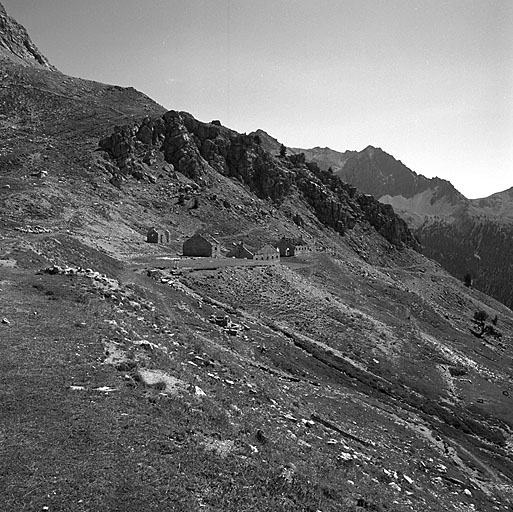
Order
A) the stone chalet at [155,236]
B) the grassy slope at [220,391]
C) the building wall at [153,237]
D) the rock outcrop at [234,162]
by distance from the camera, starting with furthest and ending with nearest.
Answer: the rock outcrop at [234,162] → the stone chalet at [155,236] → the building wall at [153,237] → the grassy slope at [220,391]

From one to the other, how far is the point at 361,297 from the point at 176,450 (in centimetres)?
7408

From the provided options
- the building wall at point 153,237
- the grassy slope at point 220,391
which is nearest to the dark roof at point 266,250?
the grassy slope at point 220,391

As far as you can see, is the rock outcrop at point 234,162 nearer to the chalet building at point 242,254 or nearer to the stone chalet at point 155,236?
the stone chalet at point 155,236

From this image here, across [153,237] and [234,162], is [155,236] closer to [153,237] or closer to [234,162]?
[153,237]

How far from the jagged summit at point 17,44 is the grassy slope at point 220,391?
129m

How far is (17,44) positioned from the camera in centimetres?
18650

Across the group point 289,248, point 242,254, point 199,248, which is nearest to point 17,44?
Result: point 289,248

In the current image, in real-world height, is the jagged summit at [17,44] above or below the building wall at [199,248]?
above

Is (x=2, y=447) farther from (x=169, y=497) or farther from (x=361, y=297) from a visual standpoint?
(x=361, y=297)

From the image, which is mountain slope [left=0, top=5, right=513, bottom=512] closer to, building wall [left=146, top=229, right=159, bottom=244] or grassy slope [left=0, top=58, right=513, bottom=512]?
grassy slope [left=0, top=58, right=513, bottom=512]

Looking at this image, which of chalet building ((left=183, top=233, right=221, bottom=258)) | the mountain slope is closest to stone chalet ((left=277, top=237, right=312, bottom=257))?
the mountain slope

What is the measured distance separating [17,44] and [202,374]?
220460 mm

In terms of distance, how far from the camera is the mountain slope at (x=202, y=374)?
12.2m

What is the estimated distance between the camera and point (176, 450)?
13094 mm
